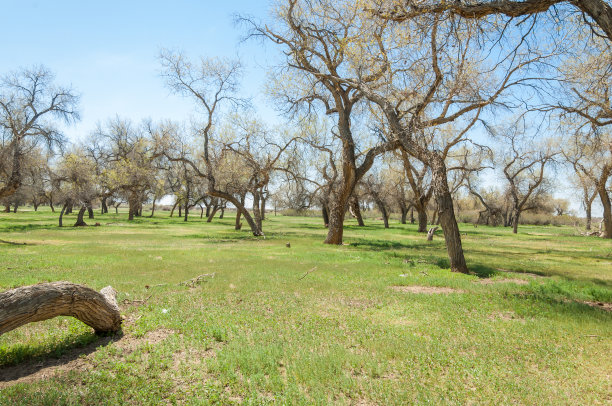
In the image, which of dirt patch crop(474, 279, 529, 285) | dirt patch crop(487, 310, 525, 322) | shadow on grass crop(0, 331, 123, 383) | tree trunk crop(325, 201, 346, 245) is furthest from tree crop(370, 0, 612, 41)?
tree trunk crop(325, 201, 346, 245)

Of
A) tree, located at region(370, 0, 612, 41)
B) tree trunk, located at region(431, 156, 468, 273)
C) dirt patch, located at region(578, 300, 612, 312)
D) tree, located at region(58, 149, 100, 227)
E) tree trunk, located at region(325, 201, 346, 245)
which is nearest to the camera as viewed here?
tree, located at region(370, 0, 612, 41)

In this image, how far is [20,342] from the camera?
17.0 feet

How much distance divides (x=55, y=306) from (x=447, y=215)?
10451mm

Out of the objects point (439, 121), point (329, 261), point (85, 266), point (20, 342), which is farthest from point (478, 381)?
point (85, 266)

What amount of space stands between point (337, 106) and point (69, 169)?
94.0ft

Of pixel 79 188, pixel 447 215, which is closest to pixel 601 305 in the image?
pixel 447 215

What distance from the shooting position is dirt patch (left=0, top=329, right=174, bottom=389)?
423cm

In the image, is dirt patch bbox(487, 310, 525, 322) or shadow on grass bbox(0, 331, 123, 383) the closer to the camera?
shadow on grass bbox(0, 331, 123, 383)

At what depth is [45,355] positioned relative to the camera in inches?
189

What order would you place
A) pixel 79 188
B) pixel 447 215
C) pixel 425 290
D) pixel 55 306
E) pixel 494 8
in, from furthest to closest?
1. pixel 79 188
2. pixel 447 215
3. pixel 425 290
4. pixel 494 8
5. pixel 55 306

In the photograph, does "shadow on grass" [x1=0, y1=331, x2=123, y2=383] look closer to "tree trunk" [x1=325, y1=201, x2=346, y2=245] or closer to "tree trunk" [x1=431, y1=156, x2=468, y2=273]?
"tree trunk" [x1=431, y1=156, x2=468, y2=273]

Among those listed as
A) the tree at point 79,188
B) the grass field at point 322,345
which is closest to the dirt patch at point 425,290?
the grass field at point 322,345

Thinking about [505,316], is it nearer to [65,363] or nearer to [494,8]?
[494,8]

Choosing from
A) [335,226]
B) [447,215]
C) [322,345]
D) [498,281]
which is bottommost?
[322,345]
